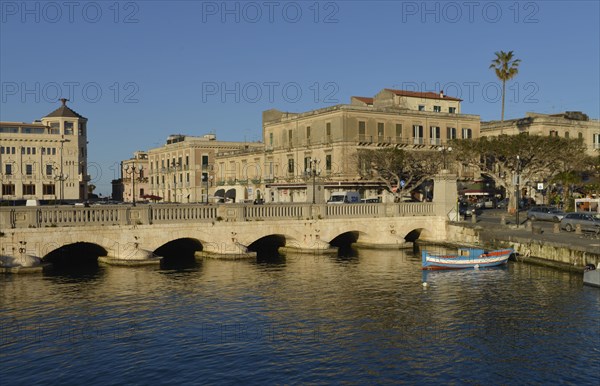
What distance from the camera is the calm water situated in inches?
818

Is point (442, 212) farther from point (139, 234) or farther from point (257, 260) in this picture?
point (139, 234)

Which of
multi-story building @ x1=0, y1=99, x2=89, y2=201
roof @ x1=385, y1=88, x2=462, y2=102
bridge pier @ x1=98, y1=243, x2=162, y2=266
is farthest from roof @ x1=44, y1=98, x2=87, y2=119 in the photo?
bridge pier @ x1=98, y1=243, x2=162, y2=266

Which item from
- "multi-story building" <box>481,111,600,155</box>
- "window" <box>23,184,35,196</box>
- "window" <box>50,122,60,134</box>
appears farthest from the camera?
"window" <box>50,122,60,134</box>

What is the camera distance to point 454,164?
83.9 meters

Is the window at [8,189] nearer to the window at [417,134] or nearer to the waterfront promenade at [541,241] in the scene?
the window at [417,134]

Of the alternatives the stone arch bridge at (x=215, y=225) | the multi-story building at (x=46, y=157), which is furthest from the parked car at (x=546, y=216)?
the multi-story building at (x=46, y=157)

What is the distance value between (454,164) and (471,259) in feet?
146

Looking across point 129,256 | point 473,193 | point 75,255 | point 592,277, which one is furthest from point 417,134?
point 129,256

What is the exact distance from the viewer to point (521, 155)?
67.1 m

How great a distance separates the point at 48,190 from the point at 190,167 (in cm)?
2673

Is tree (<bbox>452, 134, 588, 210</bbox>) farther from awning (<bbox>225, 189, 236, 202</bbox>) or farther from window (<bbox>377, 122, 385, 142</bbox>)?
awning (<bbox>225, 189, 236, 202</bbox>)

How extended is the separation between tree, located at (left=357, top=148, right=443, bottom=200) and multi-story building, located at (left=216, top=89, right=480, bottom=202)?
6.84 feet

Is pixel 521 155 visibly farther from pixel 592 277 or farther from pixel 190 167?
pixel 190 167

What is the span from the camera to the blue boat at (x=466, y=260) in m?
40.5
